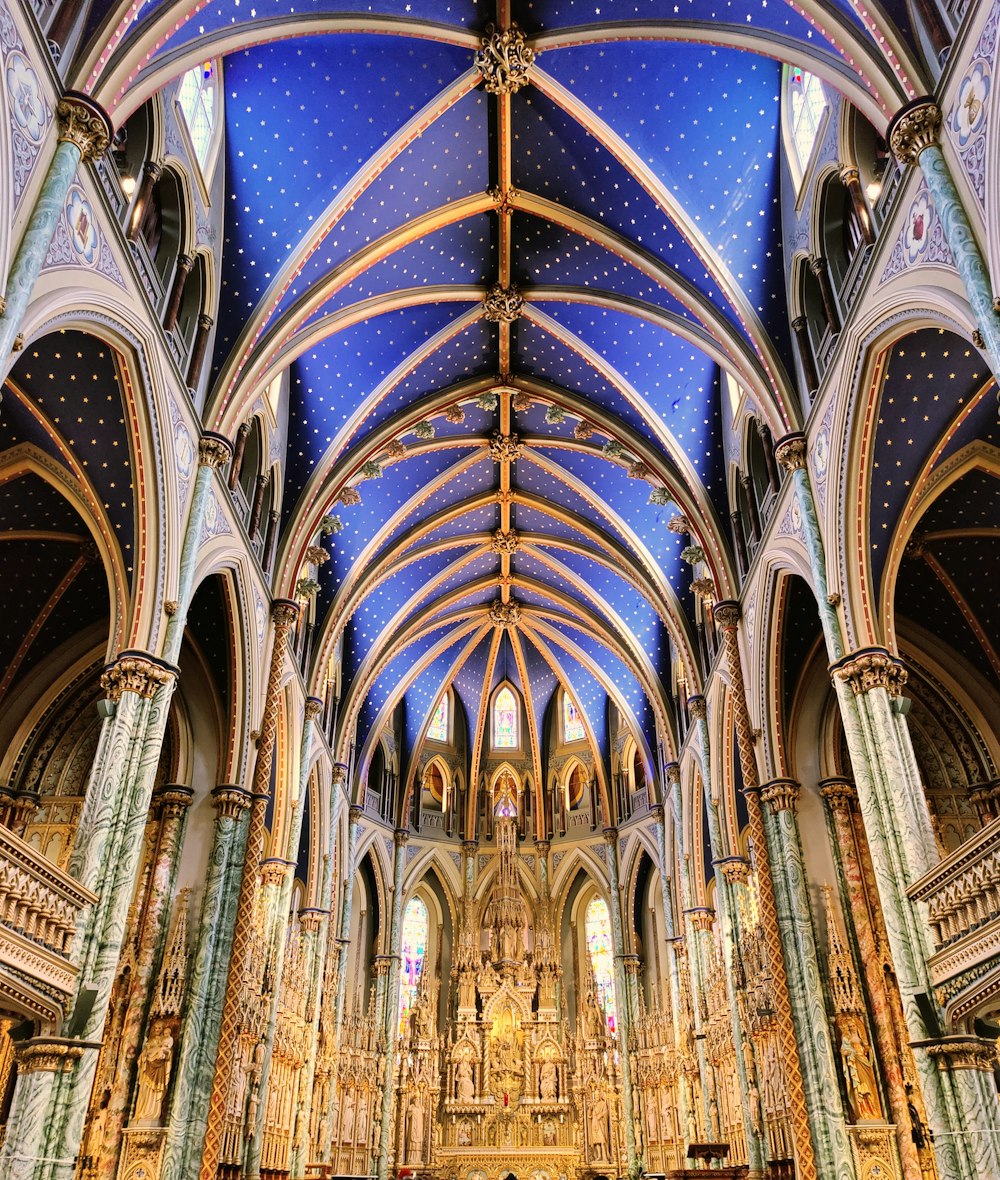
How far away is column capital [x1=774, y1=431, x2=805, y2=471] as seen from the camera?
1504 centimetres

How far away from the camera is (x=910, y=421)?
43.3 feet

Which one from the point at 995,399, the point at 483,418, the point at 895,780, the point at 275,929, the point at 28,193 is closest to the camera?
the point at 28,193

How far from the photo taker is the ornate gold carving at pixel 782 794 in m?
16.6

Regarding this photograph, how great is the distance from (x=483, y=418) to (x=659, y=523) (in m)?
4.87

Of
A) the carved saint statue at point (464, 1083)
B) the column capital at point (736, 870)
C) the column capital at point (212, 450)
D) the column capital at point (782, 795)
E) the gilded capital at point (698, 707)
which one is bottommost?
the carved saint statue at point (464, 1083)

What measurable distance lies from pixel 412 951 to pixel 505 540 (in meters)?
13.4

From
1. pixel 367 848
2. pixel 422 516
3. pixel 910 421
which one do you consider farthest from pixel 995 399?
pixel 367 848

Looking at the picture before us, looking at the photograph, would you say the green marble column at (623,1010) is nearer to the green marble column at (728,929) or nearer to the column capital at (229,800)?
the green marble column at (728,929)

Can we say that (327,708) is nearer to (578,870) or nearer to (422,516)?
(422,516)

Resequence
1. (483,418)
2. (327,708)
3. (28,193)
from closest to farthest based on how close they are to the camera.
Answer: (28,193) < (483,418) < (327,708)

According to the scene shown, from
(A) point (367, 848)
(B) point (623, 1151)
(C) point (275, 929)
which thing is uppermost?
(A) point (367, 848)

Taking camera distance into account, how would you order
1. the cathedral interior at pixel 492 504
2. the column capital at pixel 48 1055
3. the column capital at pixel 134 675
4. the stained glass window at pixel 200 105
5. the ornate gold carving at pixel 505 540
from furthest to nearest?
the ornate gold carving at pixel 505 540 → the stained glass window at pixel 200 105 → the column capital at pixel 134 675 → the cathedral interior at pixel 492 504 → the column capital at pixel 48 1055

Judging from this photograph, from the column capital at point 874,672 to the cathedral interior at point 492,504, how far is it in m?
0.05

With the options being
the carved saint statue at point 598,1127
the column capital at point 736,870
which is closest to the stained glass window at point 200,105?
the column capital at point 736,870
